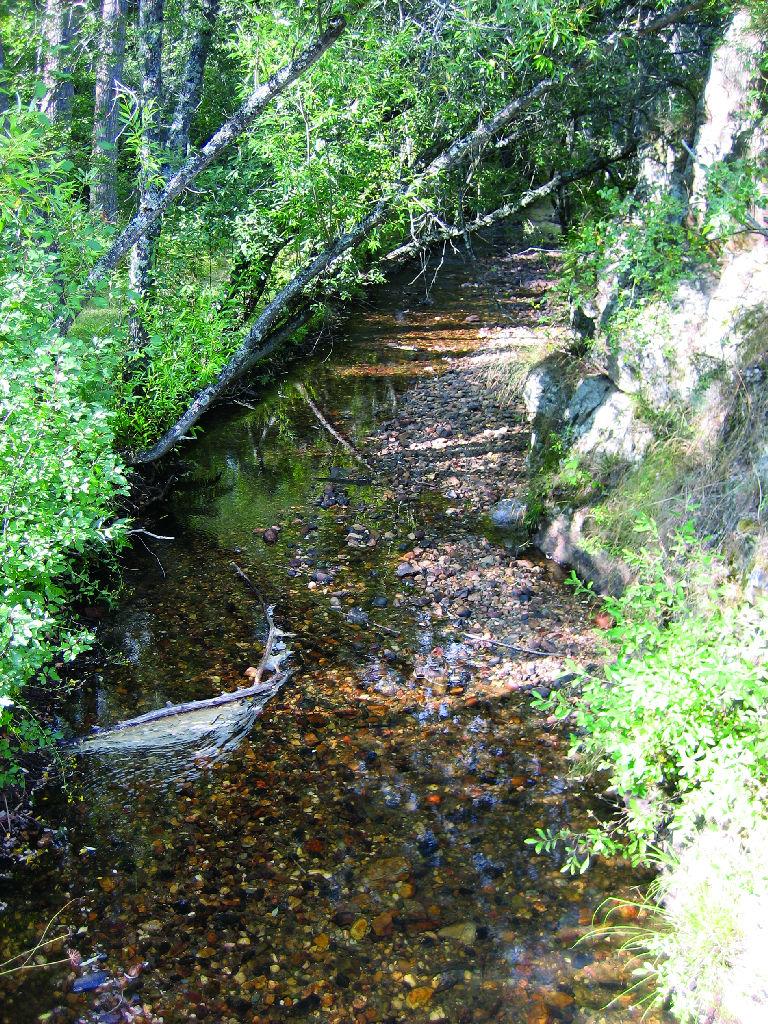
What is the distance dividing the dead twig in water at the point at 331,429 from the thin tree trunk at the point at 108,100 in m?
4.48

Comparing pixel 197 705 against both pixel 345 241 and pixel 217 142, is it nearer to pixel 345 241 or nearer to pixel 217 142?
pixel 217 142

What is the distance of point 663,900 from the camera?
4.66 metres

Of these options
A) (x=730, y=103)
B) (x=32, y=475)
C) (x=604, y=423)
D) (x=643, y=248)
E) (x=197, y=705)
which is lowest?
(x=197, y=705)

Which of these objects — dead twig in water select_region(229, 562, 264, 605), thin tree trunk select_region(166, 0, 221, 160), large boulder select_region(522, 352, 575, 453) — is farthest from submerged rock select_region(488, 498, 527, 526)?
thin tree trunk select_region(166, 0, 221, 160)

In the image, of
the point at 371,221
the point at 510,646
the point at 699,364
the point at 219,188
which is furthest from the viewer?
the point at 219,188

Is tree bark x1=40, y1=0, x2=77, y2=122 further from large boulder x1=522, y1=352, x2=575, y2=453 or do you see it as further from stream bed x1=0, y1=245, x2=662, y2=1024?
large boulder x1=522, y1=352, x2=575, y2=453

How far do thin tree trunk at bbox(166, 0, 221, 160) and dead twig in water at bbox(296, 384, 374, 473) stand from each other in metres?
4.13

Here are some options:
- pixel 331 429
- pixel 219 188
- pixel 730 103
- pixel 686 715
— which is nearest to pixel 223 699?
pixel 686 715

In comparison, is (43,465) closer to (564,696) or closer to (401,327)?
(564,696)

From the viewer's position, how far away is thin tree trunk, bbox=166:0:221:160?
10664mm

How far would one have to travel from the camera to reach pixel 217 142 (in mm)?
7121

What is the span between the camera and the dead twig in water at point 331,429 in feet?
36.1

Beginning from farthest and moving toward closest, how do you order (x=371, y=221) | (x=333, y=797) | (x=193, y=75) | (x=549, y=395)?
(x=193, y=75), (x=371, y=221), (x=549, y=395), (x=333, y=797)

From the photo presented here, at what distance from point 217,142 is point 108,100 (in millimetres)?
10847
